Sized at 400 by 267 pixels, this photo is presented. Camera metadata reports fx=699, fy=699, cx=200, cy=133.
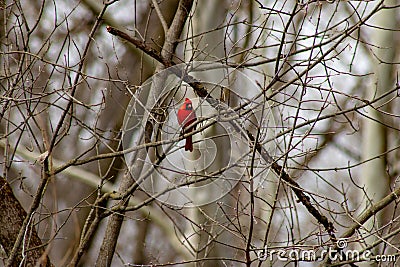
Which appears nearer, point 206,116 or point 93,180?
point 206,116

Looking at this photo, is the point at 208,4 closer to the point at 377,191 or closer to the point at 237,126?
the point at 377,191

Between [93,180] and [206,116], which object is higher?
[93,180]

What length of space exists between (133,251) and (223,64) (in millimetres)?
8272

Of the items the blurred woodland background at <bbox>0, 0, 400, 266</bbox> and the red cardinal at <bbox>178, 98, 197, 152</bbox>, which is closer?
the red cardinal at <bbox>178, 98, 197, 152</bbox>

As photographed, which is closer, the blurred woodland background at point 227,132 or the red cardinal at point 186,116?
the red cardinal at point 186,116

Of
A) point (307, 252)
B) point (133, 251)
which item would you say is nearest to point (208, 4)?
point (307, 252)

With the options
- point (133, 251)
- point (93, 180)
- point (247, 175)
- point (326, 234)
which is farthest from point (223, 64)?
point (133, 251)

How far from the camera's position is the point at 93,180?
271 inches

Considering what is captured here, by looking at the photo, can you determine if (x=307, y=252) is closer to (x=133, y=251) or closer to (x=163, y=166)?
(x=163, y=166)

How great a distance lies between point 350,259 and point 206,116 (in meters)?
1.04

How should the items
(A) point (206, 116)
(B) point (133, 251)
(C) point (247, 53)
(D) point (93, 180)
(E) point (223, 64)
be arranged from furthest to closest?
(B) point (133, 251) < (D) point (93, 180) < (C) point (247, 53) < (E) point (223, 64) < (A) point (206, 116)

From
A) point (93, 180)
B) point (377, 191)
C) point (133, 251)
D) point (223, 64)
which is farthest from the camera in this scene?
point (133, 251)

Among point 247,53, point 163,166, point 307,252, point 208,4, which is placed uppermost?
point 208,4

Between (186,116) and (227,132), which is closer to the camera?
(186,116)
